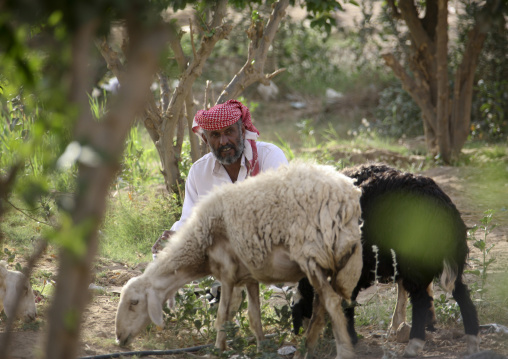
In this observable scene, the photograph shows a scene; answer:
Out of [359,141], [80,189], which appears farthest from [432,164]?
[80,189]

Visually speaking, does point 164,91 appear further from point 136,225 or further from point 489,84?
point 489,84

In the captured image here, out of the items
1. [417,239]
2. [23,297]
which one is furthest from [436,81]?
[23,297]

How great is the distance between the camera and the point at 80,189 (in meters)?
1.64

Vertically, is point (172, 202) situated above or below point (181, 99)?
below

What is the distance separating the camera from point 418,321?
12.7ft

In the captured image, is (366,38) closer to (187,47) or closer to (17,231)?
(187,47)

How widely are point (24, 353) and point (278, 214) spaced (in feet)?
5.98

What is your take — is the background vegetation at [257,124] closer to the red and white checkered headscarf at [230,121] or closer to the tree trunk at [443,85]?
the tree trunk at [443,85]

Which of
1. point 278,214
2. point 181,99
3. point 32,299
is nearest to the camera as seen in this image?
point 278,214

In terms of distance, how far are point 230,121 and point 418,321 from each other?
2052 millimetres

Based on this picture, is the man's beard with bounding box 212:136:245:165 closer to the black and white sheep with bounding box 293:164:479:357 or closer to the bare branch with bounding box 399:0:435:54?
the black and white sheep with bounding box 293:164:479:357

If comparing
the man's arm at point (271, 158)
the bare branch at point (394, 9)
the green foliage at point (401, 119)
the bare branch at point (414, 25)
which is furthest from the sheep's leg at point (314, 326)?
the green foliage at point (401, 119)

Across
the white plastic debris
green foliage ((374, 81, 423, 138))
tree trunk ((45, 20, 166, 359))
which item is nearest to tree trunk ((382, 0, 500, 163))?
green foliage ((374, 81, 423, 138))

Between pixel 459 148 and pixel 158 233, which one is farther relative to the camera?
pixel 459 148
